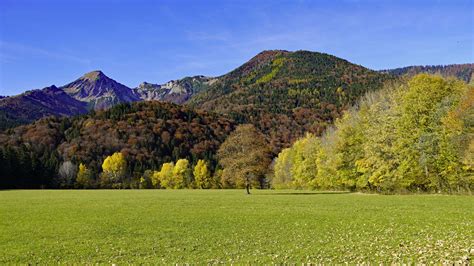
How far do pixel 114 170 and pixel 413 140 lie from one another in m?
117

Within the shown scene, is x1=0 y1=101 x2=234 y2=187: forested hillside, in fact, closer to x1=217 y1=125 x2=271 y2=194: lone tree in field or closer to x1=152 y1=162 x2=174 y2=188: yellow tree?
x1=152 y1=162 x2=174 y2=188: yellow tree

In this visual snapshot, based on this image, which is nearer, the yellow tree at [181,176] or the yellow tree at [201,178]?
the yellow tree at [201,178]

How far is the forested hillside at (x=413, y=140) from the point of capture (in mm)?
48688

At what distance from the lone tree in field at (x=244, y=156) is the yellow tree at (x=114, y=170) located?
87844 mm

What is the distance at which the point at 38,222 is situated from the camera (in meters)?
29.9

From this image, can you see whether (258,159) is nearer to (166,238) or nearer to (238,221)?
(238,221)

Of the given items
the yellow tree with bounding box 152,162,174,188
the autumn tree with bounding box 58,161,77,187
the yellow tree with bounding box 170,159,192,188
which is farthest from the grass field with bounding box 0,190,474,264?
the autumn tree with bounding box 58,161,77,187

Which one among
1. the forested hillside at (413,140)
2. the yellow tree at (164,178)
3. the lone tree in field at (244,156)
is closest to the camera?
the forested hillside at (413,140)

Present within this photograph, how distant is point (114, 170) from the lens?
149 meters

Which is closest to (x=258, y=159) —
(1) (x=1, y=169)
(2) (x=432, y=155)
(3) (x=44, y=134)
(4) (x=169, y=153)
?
(2) (x=432, y=155)

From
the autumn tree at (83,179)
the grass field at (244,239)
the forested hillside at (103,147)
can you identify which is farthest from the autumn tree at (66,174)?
the grass field at (244,239)

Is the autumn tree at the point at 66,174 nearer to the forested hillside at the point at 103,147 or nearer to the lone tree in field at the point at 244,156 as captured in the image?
the forested hillside at the point at 103,147

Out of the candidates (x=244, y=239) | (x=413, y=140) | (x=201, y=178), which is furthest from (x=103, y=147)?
(x=244, y=239)

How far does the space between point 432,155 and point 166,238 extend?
42.2 metres
